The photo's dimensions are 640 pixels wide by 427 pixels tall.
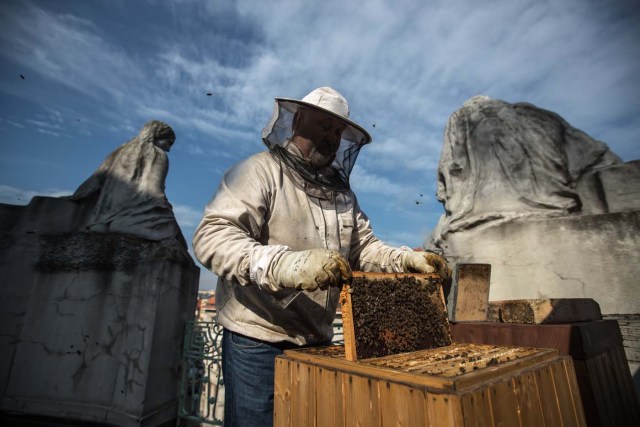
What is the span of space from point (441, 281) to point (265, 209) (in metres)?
1.13

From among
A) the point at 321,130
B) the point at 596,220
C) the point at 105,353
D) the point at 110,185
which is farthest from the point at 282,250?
the point at 110,185

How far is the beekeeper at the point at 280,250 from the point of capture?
1.38 metres

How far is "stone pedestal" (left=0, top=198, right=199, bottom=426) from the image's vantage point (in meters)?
4.11

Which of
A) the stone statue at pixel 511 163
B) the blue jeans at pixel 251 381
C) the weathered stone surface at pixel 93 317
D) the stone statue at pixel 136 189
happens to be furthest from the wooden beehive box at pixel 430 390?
the stone statue at pixel 136 189

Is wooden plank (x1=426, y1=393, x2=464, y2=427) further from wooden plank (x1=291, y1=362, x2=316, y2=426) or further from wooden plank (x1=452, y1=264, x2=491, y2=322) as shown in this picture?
Answer: wooden plank (x1=452, y1=264, x2=491, y2=322)

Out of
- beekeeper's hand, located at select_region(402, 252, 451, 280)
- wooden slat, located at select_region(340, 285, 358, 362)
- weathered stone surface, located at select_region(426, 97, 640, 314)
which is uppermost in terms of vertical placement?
weathered stone surface, located at select_region(426, 97, 640, 314)

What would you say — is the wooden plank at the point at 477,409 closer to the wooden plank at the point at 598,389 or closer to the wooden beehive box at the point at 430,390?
the wooden beehive box at the point at 430,390

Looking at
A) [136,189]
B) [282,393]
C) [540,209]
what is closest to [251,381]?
[282,393]

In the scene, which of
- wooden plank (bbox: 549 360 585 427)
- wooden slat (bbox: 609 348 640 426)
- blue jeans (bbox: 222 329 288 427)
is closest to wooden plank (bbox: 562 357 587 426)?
wooden plank (bbox: 549 360 585 427)

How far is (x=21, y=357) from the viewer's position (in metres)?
4.36

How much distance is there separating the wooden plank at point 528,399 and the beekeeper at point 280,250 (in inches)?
27.9

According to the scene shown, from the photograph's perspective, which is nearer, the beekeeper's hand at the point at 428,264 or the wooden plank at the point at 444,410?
the wooden plank at the point at 444,410

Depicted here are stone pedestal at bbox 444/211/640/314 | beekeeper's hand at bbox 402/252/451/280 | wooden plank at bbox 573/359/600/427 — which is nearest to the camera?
wooden plank at bbox 573/359/600/427

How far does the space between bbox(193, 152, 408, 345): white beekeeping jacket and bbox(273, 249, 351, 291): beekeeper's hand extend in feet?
0.20
